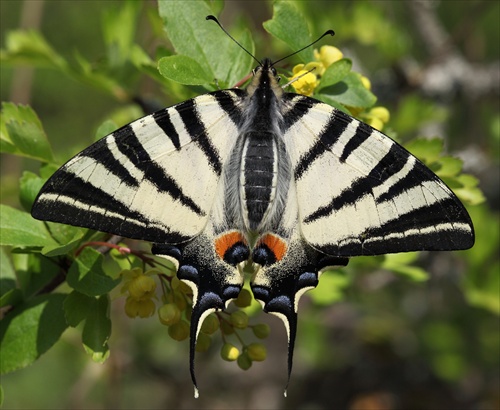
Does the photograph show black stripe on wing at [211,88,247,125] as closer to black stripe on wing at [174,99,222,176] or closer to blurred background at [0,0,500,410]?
black stripe on wing at [174,99,222,176]

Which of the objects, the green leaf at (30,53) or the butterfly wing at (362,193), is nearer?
the butterfly wing at (362,193)

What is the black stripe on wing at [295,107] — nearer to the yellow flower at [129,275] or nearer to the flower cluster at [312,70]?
the flower cluster at [312,70]

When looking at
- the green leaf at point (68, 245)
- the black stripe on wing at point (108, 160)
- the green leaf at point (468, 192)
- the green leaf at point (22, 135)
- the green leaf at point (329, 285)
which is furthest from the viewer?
the green leaf at point (329, 285)

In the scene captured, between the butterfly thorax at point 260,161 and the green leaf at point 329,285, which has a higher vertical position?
the butterfly thorax at point 260,161

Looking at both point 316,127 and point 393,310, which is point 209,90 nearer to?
point 316,127

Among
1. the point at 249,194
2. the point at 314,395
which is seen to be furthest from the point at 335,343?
the point at 249,194

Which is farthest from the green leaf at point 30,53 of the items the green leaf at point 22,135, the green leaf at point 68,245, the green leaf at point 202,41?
the green leaf at point 68,245

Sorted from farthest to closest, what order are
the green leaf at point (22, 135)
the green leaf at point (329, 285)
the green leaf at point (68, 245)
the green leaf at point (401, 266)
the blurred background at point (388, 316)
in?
the blurred background at point (388, 316), the green leaf at point (329, 285), the green leaf at point (401, 266), the green leaf at point (22, 135), the green leaf at point (68, 245)
